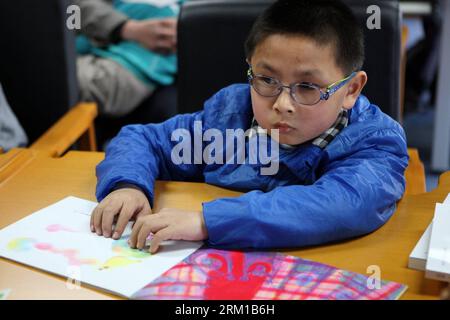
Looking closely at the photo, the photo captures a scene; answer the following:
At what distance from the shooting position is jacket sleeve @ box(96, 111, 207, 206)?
40.3 inches

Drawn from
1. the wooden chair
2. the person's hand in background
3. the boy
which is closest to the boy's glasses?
the boy

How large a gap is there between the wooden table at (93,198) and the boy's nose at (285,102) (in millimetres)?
179

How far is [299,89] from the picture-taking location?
98cm

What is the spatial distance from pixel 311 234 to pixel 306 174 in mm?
199

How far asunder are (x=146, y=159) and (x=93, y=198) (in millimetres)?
120

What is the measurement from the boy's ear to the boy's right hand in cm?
38

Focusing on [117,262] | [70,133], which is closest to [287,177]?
[117,262]

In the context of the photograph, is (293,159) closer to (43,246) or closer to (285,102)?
(285,102)

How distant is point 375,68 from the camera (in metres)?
1.28

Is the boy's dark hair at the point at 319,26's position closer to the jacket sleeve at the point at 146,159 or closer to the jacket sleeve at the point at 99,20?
the jacket sleeve at the point at 146,159

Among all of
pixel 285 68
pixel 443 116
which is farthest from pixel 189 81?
pixel 443 116

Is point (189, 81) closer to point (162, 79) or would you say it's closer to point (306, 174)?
point (306, 174)

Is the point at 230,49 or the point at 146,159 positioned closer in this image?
the point at 146,159

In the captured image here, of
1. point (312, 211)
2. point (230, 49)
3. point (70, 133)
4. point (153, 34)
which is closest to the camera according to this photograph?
point (312, 211)
